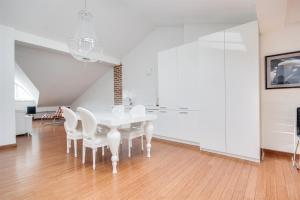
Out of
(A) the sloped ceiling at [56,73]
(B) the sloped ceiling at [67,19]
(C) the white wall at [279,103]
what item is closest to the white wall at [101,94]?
(A) the sloped ceiling at [56,73]

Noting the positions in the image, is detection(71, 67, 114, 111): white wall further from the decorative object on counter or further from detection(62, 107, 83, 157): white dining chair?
detection(62, 107, 83, 157): white dining chair

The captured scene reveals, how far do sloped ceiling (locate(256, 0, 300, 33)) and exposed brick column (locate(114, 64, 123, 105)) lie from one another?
14.9 ft

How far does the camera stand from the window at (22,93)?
752 cm

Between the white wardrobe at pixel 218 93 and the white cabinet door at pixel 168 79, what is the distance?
0.02 meters

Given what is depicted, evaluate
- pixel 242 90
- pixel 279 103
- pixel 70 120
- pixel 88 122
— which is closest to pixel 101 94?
pixel 70 120

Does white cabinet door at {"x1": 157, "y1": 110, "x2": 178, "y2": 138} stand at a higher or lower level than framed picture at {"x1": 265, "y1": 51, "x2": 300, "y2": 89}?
lower

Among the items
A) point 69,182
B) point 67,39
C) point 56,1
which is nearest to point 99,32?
point 67,39

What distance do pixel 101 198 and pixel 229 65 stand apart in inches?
109

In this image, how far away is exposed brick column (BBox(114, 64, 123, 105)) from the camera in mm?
6373

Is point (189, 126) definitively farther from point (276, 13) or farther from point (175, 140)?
point (276, 13)

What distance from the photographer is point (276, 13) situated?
7.93ft

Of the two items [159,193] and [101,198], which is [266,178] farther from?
[101,198]

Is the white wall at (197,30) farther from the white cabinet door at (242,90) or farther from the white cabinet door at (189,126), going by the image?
the white cabinet door at (189,126)

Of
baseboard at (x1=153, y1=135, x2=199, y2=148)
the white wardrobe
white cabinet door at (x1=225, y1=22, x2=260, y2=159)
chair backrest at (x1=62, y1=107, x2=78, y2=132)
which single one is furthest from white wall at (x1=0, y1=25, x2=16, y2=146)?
white cabinet door at (x1=225, y1=22, x2=260, y2=159)
